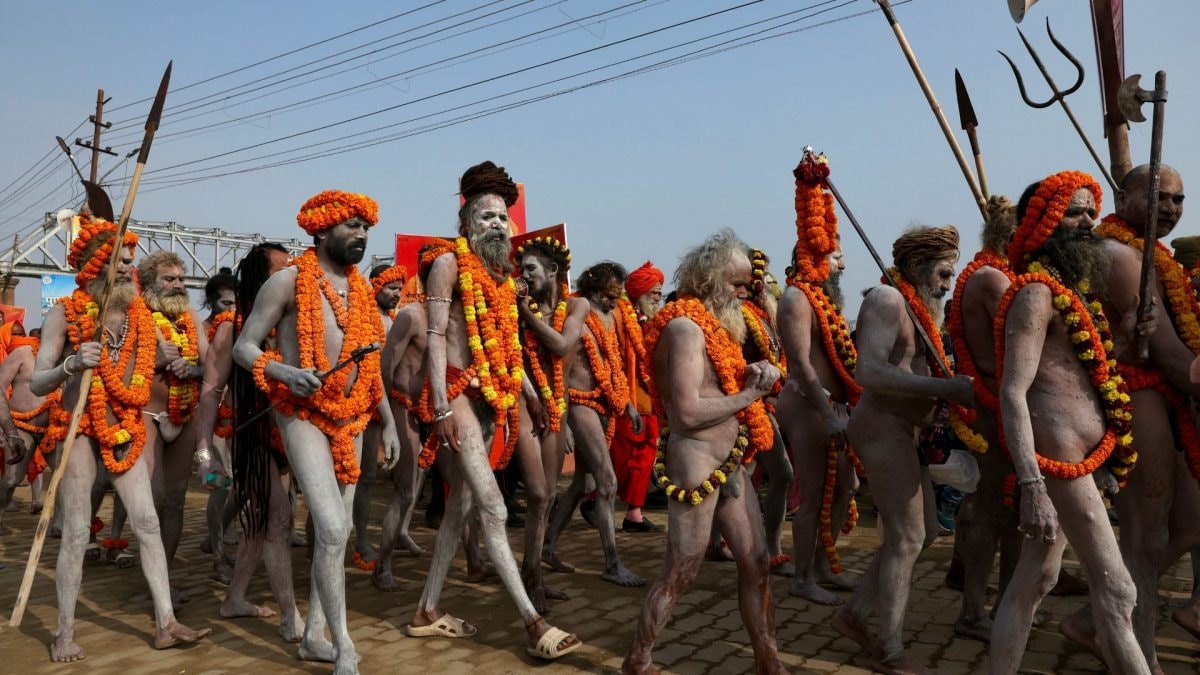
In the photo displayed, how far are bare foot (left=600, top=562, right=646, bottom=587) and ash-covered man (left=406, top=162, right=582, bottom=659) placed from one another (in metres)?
1.50

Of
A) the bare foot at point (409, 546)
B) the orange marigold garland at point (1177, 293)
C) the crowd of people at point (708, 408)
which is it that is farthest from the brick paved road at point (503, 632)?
the orange marigold garland at point (1177, 293)

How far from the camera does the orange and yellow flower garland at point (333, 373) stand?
4613 millimetres

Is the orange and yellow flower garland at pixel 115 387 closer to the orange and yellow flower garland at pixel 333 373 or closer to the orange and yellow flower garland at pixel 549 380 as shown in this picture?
the orange and yellow flower garland at pixel 333 373

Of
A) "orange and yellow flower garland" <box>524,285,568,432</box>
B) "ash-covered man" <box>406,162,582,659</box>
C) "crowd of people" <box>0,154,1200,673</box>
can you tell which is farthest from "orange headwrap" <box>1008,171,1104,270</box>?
"orange and yellow flower garland" <box>524,285,568,432</box>

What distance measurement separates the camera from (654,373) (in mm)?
4535

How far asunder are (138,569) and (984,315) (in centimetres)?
637

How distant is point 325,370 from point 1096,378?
11.4 feet

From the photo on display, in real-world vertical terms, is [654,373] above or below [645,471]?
above

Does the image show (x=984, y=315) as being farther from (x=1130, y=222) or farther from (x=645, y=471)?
(x=645, y=471)

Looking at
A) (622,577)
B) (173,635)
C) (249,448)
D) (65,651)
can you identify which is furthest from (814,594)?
(65,651)

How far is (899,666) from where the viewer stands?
440 cm

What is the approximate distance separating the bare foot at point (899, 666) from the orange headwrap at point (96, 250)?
4522mm

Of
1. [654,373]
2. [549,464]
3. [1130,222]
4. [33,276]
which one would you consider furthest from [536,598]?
[33,276]

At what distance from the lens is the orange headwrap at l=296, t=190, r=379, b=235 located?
490cm
